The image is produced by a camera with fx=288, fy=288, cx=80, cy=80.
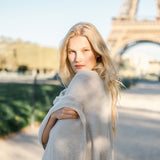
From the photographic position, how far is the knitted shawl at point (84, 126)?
1096mm

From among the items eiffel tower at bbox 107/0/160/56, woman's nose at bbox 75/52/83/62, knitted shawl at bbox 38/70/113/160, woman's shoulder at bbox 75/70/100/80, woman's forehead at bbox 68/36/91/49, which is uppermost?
woman's forehead at bbox 68/36/91/49

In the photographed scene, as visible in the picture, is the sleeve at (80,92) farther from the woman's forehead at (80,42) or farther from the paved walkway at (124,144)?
the paved walkway at (124,144)

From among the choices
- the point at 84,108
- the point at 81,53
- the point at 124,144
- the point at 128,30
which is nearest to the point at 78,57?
the point at 81,53

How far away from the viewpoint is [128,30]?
98.3 ft

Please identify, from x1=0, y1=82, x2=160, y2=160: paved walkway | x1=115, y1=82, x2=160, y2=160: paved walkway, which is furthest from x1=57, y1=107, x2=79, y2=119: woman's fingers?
x1=115, y1=82, x2=160, y2=160: paved walkway

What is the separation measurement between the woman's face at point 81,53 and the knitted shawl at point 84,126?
0.10m

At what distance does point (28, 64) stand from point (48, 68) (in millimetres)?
3115

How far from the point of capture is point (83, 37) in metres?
1.26

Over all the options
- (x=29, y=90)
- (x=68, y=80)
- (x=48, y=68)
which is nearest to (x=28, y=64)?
(x=48, y=68)

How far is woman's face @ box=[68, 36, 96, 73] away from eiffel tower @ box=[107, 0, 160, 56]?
2722cm

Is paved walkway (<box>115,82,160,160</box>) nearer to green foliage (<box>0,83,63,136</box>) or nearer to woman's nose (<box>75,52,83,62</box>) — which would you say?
green foliage (<box>0,83,63,136</box>)

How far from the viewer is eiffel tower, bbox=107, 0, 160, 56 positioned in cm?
2850

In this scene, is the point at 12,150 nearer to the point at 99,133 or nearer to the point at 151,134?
the point at 151,134

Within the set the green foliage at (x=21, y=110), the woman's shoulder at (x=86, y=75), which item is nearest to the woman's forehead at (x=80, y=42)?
the woman's shoulder at (x=86, y=75)
